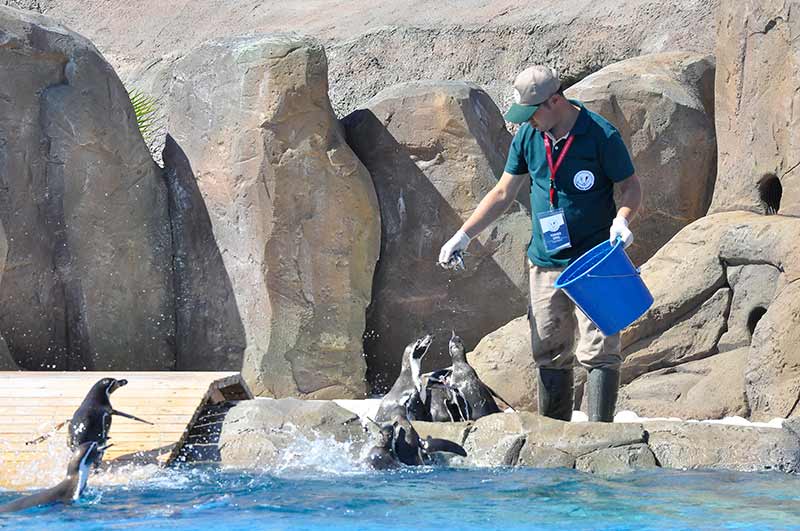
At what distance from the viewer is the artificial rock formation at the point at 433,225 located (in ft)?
34.9

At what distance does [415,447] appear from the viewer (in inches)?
245

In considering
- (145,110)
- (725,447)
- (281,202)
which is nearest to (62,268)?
(281,202)

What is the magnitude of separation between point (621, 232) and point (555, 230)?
0.51m

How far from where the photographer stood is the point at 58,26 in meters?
9.91

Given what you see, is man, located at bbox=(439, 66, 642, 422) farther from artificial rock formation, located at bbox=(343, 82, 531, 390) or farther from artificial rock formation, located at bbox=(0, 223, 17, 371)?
artificial rock formation, located at bbox=(343, 82, 531, 390)

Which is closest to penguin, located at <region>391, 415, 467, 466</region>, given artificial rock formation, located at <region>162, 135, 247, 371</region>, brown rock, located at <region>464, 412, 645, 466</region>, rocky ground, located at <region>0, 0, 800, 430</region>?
brown rock, located at <region>464, 412, 645, 466</region>

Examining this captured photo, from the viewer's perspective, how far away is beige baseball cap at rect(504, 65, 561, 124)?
20.1ft

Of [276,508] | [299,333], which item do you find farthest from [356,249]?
[276,508]

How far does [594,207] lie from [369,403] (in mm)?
2949

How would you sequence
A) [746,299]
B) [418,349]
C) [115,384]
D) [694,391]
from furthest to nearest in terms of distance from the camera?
[746,299] → [694,391] → [418,349] → [115,384]

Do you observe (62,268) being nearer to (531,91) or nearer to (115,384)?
(115,384)

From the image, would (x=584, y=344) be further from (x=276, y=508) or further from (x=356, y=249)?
(x=356, y=249)

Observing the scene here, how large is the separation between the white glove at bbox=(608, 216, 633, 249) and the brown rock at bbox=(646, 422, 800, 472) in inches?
39.3

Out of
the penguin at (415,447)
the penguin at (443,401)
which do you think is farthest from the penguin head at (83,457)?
the penguin at (443,401)
